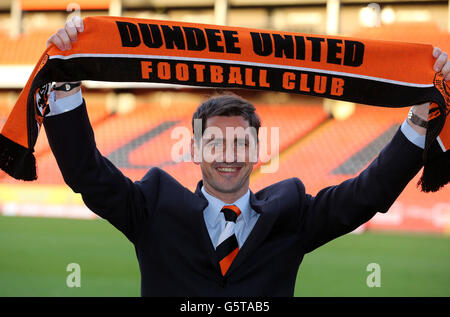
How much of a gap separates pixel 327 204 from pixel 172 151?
13397 millimetres

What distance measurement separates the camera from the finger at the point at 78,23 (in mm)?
2100

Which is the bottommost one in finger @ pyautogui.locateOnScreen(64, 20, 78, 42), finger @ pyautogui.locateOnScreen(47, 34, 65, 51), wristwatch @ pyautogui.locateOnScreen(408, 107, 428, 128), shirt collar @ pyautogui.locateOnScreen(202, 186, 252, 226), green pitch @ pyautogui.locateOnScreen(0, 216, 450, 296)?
green pitch @ pyautogui.locateOnScreen(0, 216, 450, 296)

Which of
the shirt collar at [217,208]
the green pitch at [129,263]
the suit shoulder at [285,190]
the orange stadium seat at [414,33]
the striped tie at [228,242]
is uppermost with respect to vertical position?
the orange stadium seat at [414,33]

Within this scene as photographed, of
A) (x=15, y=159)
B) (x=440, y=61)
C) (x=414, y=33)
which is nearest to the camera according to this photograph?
(x=15, y=159)

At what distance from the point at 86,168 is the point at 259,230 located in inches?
25.9

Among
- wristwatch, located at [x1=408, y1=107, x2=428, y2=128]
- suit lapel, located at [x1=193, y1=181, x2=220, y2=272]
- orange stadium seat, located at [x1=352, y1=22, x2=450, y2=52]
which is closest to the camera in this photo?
suit lapel, located at [x1=193, y1=181, x2=220, y2=272]

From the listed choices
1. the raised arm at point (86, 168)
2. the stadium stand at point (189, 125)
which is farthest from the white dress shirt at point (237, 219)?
the stadium stand at point (189, 125)

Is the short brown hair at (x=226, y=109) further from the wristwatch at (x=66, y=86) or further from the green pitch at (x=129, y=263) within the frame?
the green pitch at (x=129, y=263)

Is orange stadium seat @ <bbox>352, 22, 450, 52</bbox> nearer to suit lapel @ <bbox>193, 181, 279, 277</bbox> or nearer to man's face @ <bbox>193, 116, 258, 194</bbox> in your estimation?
man's face @ <bbox>193, 116, 258, 194</bbox>

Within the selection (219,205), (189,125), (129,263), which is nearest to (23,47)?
(189,125)

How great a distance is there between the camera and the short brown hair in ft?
7.03

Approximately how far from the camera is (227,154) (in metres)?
2.13

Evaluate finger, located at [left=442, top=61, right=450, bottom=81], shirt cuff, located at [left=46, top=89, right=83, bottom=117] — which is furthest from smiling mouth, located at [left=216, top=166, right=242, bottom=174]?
finger, located at [left=442, top=61, right=450, bottom=81]

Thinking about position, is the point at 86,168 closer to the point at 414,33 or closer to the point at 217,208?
the point at 217,208
